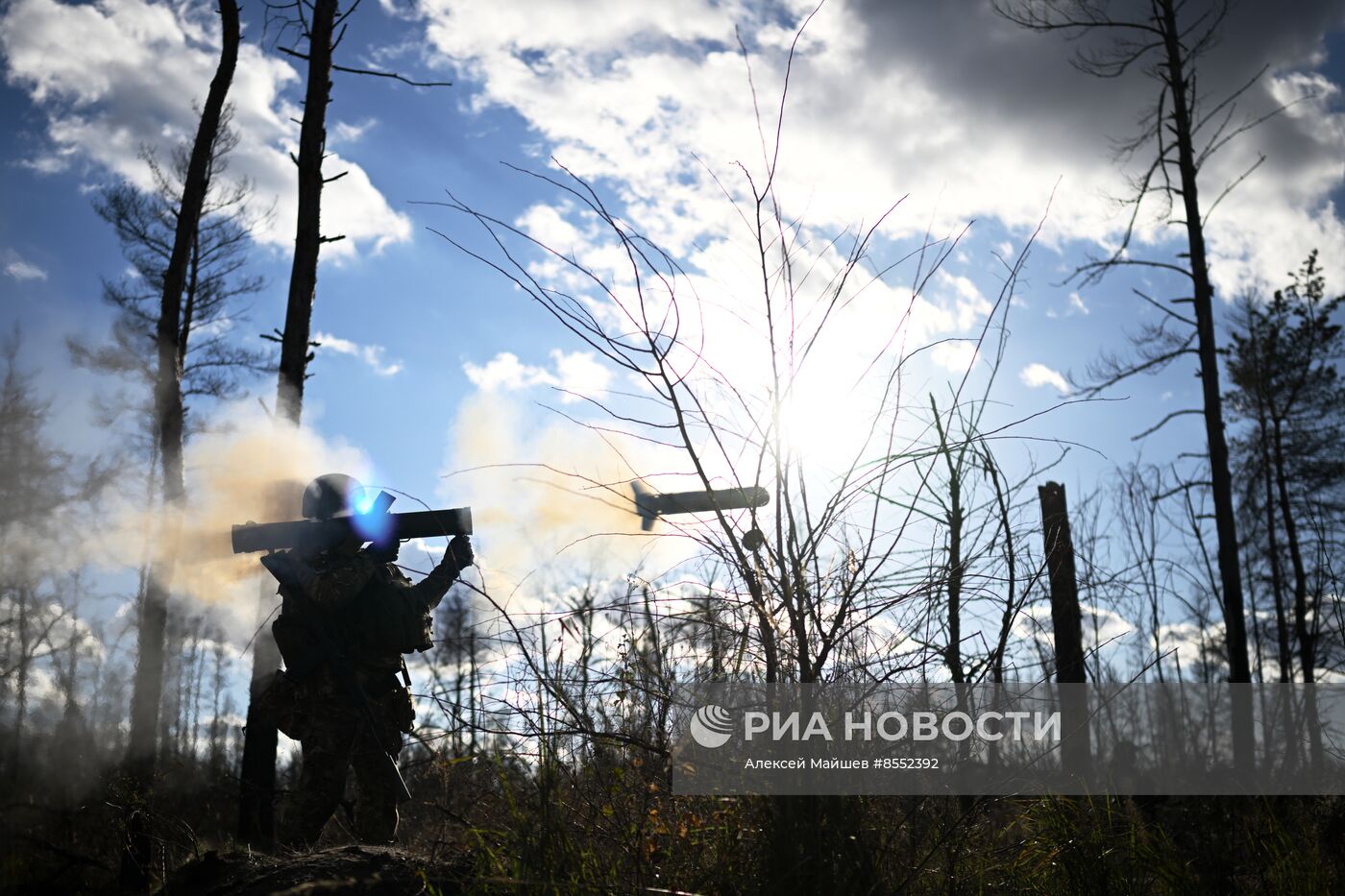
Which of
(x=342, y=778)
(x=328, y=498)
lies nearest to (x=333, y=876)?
(x=342, y=778)

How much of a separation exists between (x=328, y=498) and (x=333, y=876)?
3.11m

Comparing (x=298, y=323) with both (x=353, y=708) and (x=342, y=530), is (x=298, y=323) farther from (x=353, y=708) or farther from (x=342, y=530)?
(x=353, y=708)

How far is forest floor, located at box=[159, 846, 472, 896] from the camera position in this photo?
3137mm

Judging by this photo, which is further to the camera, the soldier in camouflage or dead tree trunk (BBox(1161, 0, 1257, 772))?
dead tree trunk (BBox(1161, 0, 1257, 772))

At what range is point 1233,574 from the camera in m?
11.2

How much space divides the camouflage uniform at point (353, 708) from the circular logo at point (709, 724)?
7.28 feet

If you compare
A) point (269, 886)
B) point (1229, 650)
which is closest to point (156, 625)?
point (269, 886)

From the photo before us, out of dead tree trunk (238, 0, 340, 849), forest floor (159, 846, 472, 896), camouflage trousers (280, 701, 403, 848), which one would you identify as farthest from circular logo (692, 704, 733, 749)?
dead tree trunk (238, 0, 340, 849)

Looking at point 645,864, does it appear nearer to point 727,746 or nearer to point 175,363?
point 727,746

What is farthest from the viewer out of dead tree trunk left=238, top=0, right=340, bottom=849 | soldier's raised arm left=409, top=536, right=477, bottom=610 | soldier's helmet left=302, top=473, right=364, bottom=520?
dead tree trunk left=238, top=0, right=340, bottom=849

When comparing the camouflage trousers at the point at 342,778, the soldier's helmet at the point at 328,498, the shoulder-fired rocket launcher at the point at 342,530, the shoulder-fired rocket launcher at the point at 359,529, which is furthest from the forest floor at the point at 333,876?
the soldier's helmet at the point at 328,498

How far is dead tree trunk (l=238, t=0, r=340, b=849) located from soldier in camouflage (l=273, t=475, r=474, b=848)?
2653 mm

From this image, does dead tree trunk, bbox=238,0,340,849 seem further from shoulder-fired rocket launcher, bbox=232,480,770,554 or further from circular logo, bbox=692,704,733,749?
circular logo, bbox=692,704,733,749

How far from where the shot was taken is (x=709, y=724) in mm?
3211
